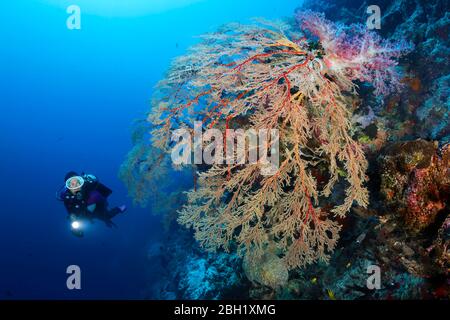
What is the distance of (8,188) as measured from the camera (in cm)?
4225

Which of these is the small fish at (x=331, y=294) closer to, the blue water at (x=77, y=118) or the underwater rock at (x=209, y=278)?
the underwater rock at (x=209, y=278)

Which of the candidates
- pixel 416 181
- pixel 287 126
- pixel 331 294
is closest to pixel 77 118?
pixel 287 126

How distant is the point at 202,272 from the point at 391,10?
9.50m

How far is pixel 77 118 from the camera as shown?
245 feet

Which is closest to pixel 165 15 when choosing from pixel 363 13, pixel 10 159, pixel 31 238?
pixel 10 159

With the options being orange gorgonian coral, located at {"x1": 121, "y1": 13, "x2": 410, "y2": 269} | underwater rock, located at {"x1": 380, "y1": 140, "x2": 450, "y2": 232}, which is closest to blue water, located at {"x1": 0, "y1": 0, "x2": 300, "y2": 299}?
orange gorgonian coral, located at {"x1": 121, "y1": 13, "x2": 410, "y2": 269}

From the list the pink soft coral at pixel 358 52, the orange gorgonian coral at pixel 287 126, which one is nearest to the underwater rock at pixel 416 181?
the orange gorgonian coral at pixel 287 126

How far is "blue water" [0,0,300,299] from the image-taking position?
25797 millimetres

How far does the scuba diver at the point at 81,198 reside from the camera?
7.10m

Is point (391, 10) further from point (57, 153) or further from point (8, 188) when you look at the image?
point (57, 153)

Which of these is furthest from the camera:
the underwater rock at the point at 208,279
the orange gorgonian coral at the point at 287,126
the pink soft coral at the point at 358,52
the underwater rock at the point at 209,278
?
the underwater rock at the point at 209,278

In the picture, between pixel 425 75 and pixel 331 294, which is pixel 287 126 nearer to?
pixel 331 294

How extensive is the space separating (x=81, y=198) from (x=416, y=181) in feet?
24.2

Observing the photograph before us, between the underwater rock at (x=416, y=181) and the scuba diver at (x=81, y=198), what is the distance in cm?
695
